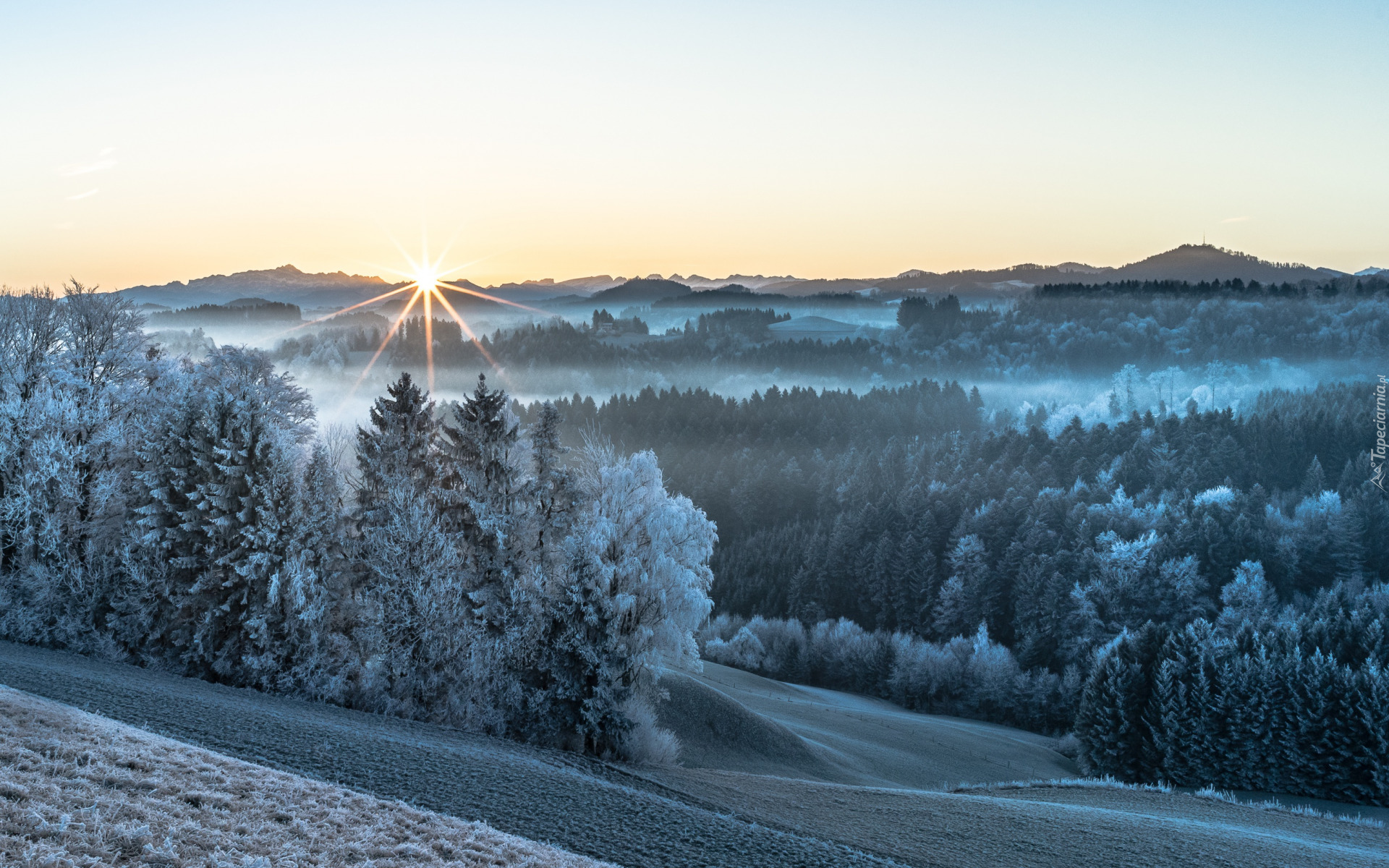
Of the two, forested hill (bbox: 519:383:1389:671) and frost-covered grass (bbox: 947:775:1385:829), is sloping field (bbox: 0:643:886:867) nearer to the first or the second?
frost-covered grass (bbox: 947:775:1385:829)

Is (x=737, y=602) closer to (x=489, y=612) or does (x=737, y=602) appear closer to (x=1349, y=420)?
(x=489, y=612)

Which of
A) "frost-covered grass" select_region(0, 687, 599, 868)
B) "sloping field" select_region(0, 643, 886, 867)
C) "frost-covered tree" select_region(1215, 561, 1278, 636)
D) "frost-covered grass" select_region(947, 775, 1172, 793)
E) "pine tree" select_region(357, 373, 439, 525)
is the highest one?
"pine tree" select_region(357, 373, 439, 525)

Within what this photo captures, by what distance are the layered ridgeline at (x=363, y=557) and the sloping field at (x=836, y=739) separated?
891 centimetres

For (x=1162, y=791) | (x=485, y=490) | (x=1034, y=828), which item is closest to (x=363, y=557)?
(x=485, y=490)

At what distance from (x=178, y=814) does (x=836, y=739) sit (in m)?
44.2

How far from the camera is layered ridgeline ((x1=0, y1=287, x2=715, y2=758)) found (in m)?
33.1

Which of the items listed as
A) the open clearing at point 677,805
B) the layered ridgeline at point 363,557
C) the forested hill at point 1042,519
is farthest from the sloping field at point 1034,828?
the forested hill at point 1042,519

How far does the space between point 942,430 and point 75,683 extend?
187854mm

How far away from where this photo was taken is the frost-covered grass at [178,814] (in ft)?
41.3

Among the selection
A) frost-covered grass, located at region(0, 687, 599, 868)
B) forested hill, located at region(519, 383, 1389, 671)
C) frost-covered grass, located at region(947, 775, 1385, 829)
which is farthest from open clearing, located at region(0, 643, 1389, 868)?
forested hill, located at region(519, 383, 1389, 671)

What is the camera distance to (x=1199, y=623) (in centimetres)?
6556

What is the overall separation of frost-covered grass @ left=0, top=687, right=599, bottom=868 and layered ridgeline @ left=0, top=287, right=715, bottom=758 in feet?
45.7

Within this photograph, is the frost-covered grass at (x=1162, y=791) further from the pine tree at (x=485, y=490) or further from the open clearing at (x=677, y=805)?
the pine tree at (x=485, y=490)

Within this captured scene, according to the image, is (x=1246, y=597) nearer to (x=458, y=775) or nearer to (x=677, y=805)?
(x=677, y=805)
